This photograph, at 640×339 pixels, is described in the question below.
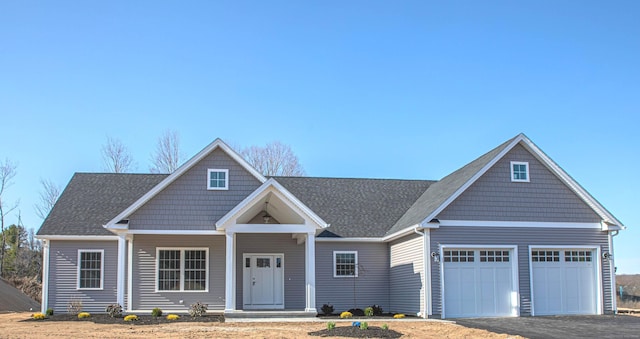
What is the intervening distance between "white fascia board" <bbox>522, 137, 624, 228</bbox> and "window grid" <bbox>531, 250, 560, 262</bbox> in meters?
1.96

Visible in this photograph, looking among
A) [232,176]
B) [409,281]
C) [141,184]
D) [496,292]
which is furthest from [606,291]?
[141,184]

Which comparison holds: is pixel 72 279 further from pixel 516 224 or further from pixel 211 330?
pixel 516 224

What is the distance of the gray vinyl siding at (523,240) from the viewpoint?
2117 cm

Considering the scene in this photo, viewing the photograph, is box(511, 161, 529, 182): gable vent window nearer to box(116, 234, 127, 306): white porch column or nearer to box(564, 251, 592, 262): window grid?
box(564, 251, 592, 262): window grid

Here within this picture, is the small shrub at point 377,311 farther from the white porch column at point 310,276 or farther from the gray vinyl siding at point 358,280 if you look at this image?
the white porch column at point 310,276

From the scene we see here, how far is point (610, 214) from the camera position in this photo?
72.3 ft

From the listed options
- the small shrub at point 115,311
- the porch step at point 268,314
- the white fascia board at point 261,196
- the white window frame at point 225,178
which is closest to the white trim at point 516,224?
the white fascia board at point 261,196

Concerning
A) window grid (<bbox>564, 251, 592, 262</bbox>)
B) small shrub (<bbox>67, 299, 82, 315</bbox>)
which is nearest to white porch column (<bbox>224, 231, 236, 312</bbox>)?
small shrub (<bbox>67, 299, 82, 315</bbox>)

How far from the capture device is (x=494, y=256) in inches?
858

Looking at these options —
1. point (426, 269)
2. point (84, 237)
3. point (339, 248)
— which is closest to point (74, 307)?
point (84, 237)

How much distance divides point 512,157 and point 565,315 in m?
5.41

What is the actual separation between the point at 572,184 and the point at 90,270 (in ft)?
55.5

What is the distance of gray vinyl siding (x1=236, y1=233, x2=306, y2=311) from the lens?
24.0 meters

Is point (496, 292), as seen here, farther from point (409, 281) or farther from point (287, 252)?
point (287, 252)
